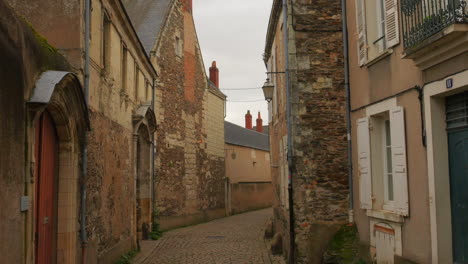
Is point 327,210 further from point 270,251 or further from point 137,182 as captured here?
point 137,182

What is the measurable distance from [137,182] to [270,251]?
14.8 ft

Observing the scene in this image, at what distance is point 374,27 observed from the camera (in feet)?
26.8

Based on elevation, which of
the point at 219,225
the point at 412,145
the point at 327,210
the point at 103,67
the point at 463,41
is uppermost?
the point at 103,67

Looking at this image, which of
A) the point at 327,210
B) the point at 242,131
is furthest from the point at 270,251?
the point at 242,131

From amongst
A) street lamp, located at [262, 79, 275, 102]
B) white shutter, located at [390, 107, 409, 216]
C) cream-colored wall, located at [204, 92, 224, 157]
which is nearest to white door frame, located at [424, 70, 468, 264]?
white shutter, located at [390, 107, 409, 216]

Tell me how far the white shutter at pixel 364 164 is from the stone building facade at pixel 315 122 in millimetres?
838

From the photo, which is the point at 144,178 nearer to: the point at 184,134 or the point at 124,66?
the point at 124,66

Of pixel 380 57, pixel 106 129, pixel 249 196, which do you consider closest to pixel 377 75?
pixel 380 57

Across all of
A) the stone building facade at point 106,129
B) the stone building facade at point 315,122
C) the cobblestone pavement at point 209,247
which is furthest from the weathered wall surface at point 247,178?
the stone building facade at point 315,122

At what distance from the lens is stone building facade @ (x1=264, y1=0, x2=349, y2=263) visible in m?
9.31

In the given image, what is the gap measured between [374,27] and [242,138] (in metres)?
23.1

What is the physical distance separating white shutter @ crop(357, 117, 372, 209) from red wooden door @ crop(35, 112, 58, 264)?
4894 millimetres

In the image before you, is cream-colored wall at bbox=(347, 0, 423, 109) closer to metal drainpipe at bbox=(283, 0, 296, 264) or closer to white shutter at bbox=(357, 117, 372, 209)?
white shutter at bbox=(357, 117, 372, 209)

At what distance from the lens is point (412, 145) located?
677 centimetres
